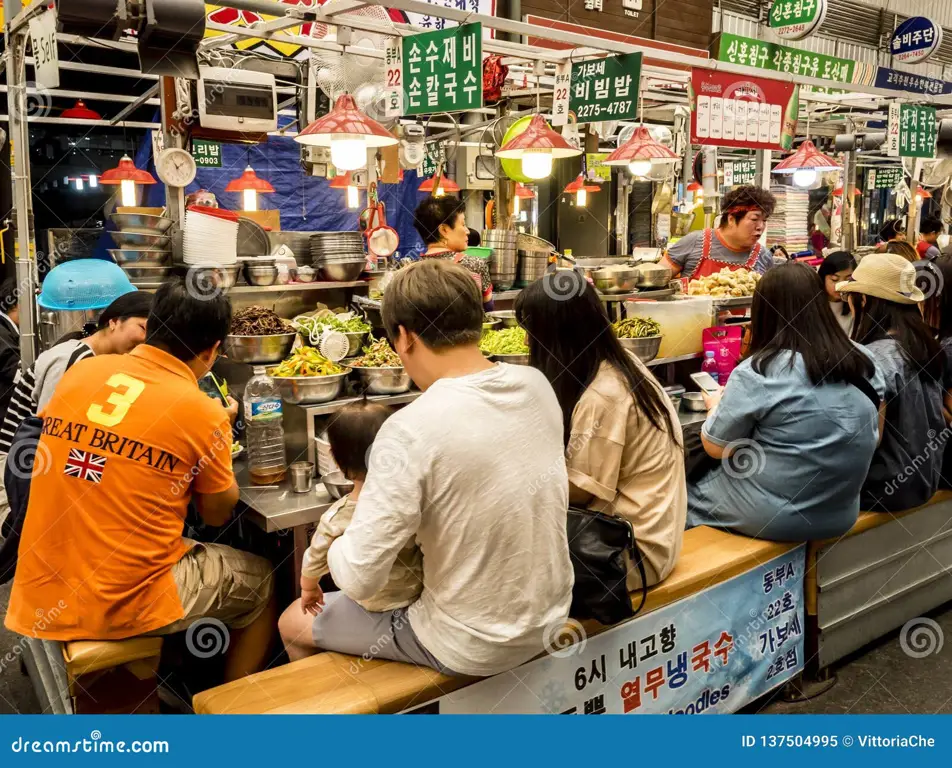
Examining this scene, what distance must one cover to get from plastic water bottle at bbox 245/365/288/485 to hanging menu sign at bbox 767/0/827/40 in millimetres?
7036

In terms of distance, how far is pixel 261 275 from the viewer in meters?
4.25

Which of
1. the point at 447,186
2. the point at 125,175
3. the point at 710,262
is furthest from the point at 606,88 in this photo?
the point at 125,175

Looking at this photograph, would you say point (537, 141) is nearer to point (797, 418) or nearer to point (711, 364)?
point (711, 364)

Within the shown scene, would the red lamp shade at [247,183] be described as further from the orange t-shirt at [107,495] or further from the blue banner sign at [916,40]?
the blue banner sign at [916,40]

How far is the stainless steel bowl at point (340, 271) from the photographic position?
14.6ft

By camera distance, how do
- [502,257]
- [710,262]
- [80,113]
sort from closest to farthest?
[502,257] < [710,262] < [80,113]

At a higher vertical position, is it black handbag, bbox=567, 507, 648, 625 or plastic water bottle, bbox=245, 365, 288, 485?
plastic water bottle, bbox=245, 365, 288, 485

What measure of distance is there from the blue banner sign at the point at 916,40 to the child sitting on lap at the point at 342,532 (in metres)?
11.1

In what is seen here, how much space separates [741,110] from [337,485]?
15.9ft

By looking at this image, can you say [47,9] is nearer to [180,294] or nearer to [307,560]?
[180,294]

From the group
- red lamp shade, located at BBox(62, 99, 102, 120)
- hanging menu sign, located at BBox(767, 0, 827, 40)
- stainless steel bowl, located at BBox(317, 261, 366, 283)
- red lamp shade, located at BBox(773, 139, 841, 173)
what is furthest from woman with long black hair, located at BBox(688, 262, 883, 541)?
red lamp shade, located at BBox(62, 99, 102, 120)

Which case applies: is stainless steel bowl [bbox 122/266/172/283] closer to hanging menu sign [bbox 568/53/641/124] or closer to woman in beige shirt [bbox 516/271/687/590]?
woman in beige shirt [bbox 516/271/687/590]

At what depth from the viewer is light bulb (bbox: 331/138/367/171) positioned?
4.45 metres

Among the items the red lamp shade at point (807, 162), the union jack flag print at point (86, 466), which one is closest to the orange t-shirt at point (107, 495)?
the union jack flag print at point (86, 466)
